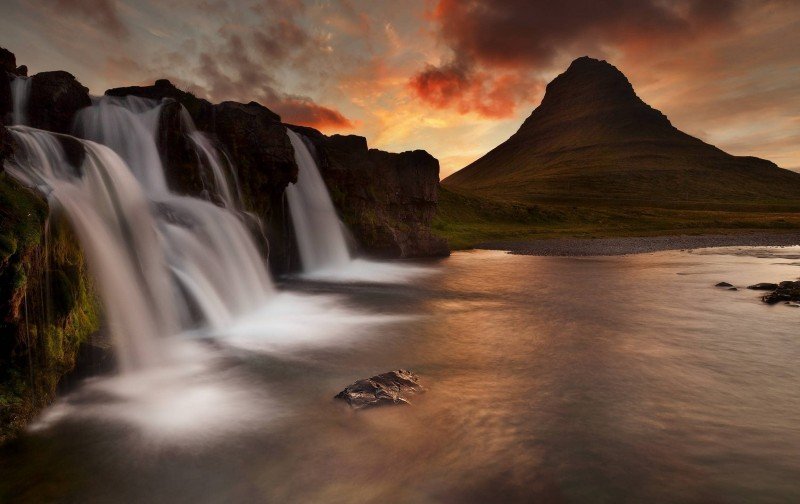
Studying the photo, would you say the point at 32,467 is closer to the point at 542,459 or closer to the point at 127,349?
the point at 127,349

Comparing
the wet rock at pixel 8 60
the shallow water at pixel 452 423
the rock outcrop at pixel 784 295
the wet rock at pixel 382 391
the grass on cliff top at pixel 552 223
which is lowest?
the shallow water at pixel 452 423

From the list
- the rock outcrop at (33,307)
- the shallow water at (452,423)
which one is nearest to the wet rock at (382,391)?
the shallow water at (452,423)

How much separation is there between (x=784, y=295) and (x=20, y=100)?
Result: 3014 cm

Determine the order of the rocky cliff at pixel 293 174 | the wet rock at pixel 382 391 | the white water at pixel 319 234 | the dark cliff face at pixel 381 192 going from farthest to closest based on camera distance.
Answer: the dark cliff face at pixel 381 192, the white water at pixel 319 234, the rocky cliff at pixel 293 174, the wet rock at pixel 382 391

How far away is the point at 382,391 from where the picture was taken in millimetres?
7398

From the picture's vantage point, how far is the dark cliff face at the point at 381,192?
101 ft

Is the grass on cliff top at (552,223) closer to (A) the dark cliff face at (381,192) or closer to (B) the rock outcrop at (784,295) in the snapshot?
(A) the dark cliff face at (381,192)

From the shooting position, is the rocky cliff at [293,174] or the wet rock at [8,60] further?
the rocky cliff at [293,174]

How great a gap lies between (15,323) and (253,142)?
56.8 ft

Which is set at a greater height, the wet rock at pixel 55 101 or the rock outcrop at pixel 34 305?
the wet rock at pixel 55 101

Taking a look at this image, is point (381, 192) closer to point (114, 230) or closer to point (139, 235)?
point (139, 235)

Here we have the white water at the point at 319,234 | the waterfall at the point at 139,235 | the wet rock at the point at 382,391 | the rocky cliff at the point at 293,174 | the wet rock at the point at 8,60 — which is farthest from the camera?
the white water at the point at 319,234

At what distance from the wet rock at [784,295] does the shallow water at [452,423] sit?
3.74 meters

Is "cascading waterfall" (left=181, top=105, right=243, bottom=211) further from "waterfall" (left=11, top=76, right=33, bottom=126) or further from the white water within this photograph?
the white water
